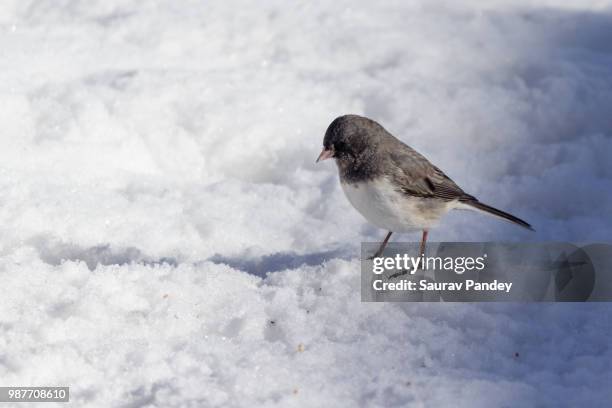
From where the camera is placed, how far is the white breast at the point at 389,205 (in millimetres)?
2760

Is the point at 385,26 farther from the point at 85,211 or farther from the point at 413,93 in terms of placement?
the point at 85,211

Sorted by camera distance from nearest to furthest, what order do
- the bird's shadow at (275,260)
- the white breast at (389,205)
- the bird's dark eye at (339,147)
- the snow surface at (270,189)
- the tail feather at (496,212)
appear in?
the snow surface at (270,189) < the white breast at (389,205) < the bird's dark eye at (339,147) < the tail feather at (496,212) < the bird's shadow at (275,260)

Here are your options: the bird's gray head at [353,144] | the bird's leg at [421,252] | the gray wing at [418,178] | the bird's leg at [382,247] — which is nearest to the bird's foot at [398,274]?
the bird's leg at [421,252]

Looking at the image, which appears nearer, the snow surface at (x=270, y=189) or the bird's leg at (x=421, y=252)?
the snow surface at (x=270, y=189)

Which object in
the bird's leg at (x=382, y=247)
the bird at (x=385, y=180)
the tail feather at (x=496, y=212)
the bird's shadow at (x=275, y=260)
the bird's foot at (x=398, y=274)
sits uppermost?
the bird at (x=385, y=180)

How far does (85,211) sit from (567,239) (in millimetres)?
2094

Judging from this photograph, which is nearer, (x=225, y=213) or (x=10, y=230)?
(x=10, y=230)

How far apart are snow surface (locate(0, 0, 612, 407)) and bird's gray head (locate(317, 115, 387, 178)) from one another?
43 cm

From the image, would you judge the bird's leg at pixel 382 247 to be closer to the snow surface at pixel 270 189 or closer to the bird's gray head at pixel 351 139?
the snow surface at pixel 270 189

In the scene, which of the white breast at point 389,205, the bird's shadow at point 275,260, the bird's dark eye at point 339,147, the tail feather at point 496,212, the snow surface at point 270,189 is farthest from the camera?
the bird's shadow at point 275,260

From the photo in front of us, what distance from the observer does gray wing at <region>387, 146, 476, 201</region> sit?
2.84m

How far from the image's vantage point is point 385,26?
5320mm

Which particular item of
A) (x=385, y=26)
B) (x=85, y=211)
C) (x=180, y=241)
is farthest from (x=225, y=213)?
(x=385, y=26)

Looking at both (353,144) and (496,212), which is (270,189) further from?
(496,212)
